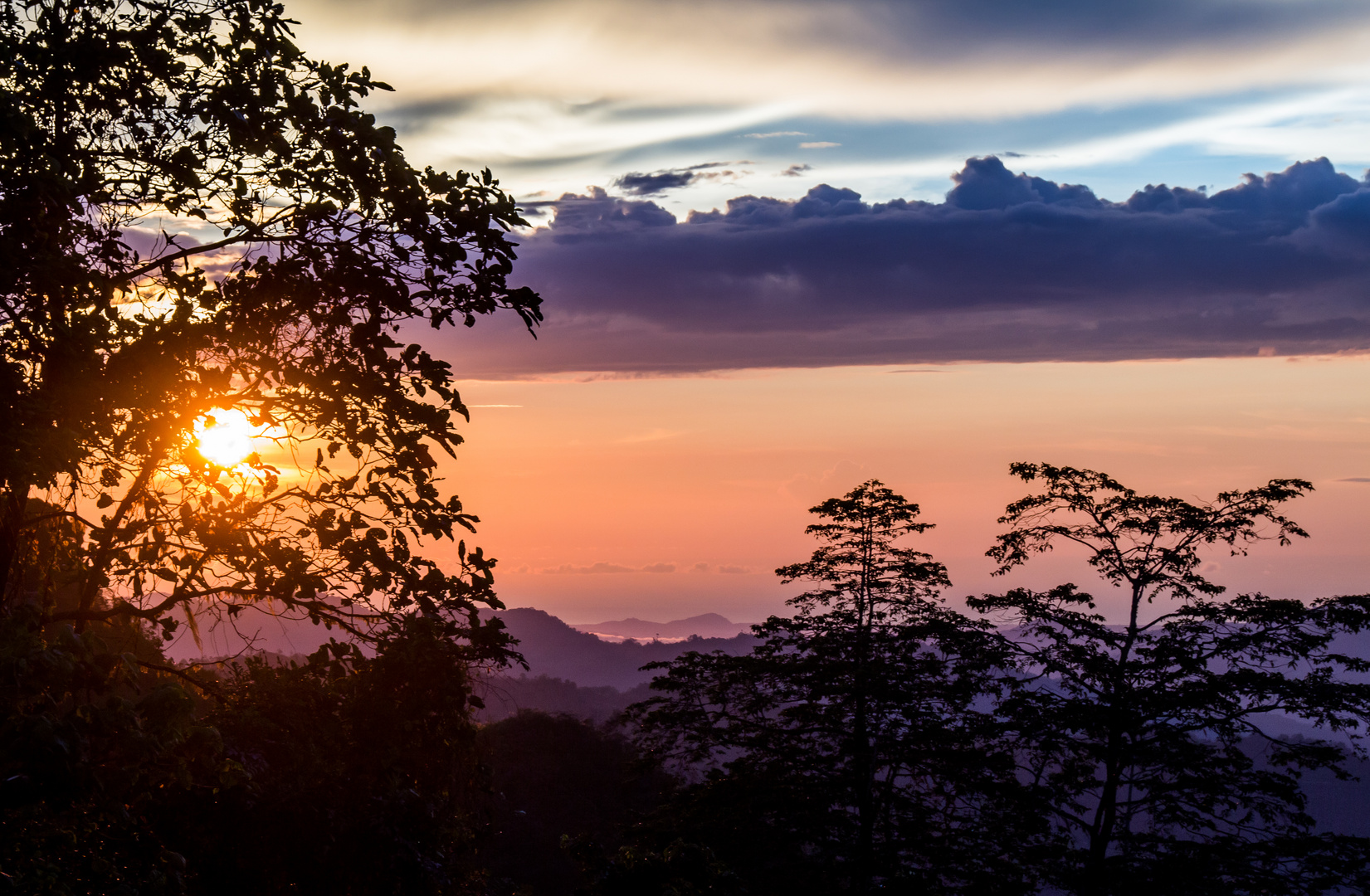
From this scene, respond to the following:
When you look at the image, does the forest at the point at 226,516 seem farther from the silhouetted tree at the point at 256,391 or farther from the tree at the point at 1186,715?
the tree at the point at 1186,715

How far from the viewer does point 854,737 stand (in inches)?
1068

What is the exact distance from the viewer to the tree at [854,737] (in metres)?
25.2

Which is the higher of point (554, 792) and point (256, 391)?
point (256, 391)

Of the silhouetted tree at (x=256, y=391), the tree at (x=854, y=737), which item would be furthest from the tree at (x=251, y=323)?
the tree at (x=854, y=737)

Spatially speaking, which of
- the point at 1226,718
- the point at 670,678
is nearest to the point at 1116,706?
the point at 1226,718

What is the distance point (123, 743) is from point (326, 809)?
153 inches

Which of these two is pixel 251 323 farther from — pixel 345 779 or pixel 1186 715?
pixel 1186 715

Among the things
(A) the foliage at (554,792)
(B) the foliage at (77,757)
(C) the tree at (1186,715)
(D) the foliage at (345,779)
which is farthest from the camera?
(A) the foliage at (554,792)

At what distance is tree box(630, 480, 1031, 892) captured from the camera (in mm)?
25172

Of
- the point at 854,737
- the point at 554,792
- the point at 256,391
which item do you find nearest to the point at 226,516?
→ the point at 256,391

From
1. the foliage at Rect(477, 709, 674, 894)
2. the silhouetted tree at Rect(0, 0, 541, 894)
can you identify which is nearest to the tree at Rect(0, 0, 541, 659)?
Result: the silhouetted tree at Rect(0, 0, 541, 894)

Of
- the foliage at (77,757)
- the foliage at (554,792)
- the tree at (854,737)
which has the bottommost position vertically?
the foliage at (554,792)

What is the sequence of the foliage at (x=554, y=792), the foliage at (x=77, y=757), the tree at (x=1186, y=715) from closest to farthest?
the foliage at (x=77, y=757), the tree at (x=1186, y=715), the foliage at (x=554, y=792)

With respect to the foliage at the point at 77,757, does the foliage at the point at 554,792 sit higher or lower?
lower
